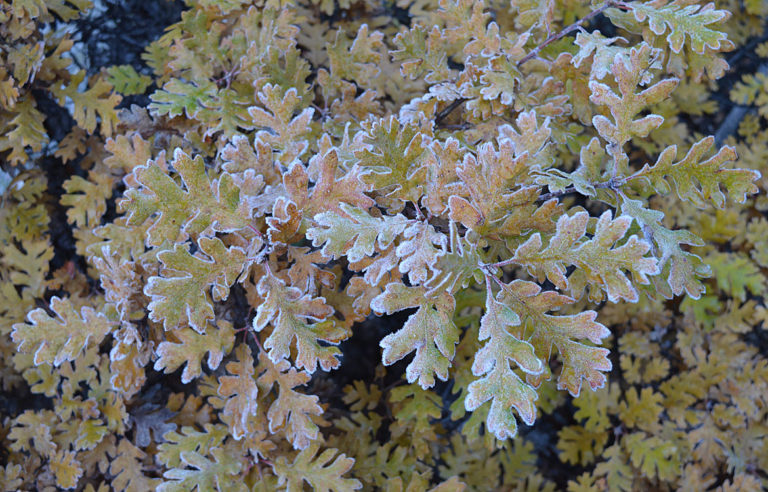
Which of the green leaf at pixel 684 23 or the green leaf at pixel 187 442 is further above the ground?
the green leaf at pixel 684 23

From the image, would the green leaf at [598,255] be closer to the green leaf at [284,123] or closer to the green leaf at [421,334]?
the green leaf at [421,334]

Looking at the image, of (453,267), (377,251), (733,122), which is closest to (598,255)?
(453,267)

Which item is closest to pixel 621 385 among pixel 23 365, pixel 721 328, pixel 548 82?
pixel 721 328

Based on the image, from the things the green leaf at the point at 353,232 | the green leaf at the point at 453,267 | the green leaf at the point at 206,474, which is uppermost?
the green leaf at the point at 353,232

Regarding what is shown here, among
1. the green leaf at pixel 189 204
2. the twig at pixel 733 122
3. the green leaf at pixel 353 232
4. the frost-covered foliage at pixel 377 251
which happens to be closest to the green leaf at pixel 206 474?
the frost-covered foliage at pixel 377 251

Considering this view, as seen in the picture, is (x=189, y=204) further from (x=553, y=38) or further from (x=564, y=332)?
(x=553, y=38)
